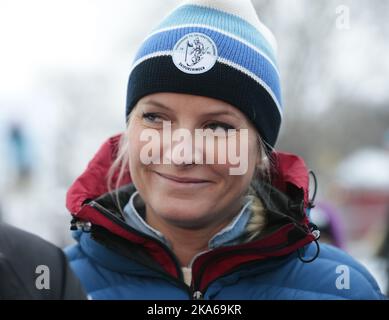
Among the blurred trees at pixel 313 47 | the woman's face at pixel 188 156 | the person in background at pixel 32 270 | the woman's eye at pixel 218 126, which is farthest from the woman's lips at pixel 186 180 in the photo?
the blurred trees at pixel 313 47

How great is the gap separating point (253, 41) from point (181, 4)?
25 centimetres

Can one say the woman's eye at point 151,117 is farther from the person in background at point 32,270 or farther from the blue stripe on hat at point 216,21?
the person in background at point 32,270

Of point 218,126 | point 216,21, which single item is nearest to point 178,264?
point 218,126

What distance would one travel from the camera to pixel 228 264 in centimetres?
182

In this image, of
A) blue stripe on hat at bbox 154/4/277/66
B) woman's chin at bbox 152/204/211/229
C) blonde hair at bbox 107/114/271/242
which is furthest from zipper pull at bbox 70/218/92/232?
blue stripe on hat at bbox 154/4/277/66

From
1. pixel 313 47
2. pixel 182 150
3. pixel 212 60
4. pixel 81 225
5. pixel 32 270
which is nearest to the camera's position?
pixel 32 270

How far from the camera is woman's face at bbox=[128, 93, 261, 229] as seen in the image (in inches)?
67.0

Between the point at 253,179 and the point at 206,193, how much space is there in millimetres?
277

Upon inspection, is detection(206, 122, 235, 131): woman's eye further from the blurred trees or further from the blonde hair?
the blurred trees

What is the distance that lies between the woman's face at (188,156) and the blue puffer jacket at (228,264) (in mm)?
136

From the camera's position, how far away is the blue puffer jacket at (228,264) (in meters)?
1.81

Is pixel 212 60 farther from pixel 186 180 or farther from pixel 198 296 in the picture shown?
pixel 198 296

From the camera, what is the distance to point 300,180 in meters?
1.92

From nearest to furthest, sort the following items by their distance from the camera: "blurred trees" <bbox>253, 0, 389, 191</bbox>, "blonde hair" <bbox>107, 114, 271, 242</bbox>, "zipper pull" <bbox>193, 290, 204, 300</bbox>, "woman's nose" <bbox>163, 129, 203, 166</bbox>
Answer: "woman's nose" <bbox>163, 129, 203, 166</bbox> < "zipper pull" <bbox>193, 290, 204, 300</bbox> < "blonde hair" <bbox>107, 114, 271, 242</bbox> < "blurred trees" <bbox>253, 0, 389, 191</bbox>
